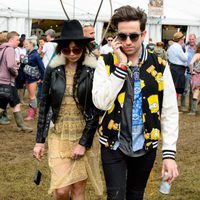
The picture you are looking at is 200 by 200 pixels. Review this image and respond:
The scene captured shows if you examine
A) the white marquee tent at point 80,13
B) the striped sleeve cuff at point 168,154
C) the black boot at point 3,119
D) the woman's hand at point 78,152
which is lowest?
the black boot at point 3,119

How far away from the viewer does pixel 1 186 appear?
233 inches

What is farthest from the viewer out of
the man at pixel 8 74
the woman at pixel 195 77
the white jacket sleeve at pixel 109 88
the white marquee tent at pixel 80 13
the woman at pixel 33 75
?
the white marquee tent at pixel 80 13

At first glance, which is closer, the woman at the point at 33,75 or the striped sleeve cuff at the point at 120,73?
the striped sleeve cuff at the point at 120,73

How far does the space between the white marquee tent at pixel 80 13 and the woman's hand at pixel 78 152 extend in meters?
13.7

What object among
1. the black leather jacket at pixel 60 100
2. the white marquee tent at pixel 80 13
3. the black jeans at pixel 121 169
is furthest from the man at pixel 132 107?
the white marquee tent at pixel 80 13

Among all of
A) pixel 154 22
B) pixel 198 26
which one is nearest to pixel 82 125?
pixel 154 22

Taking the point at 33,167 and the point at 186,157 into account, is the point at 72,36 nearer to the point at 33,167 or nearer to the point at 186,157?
the point at 33,167

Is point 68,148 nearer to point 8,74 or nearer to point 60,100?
point 60,100

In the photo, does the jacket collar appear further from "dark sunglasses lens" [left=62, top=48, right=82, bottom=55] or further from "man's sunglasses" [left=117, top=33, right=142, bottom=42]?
"man's sunglasses" [left=117, top=33, right=142, bottom=42]

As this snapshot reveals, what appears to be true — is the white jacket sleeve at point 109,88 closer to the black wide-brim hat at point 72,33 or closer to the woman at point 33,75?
the black wide-brim hat at point 72,33

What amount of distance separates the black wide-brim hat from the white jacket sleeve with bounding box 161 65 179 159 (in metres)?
0.90

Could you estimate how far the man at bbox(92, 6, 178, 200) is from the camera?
332cm

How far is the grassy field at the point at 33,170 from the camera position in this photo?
566 centimetres

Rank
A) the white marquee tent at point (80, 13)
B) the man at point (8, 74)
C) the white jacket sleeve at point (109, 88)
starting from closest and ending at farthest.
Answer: the white jacket sleeve at point (109, 88)
the man at point (8, 74)
the white marquee tent at point (80, 13)
